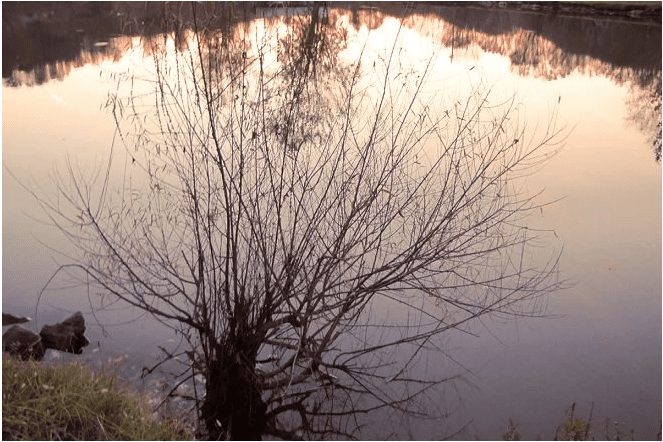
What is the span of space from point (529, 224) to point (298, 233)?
2966mm

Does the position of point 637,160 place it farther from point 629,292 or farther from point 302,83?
point 302,83

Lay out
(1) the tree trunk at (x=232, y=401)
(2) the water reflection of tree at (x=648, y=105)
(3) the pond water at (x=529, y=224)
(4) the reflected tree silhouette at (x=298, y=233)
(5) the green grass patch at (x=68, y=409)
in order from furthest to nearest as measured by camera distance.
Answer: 1. (2) the water reflection of tree at (x=648, y=105)
2. (3) the pond water at (x=529, y=224)
3. (1) the tree trunk at (x=232, y=401)
4. (4) the reflected tree silhouette at (x=298, y=233)
5. (5) the green grass patch at (x=68, y=409)

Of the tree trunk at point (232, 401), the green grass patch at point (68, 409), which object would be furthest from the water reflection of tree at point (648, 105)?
the green grass patch at point (68, 409)

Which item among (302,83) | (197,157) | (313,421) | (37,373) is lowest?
(313,421)

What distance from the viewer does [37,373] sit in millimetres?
4004

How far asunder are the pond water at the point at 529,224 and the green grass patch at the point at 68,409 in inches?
41.1

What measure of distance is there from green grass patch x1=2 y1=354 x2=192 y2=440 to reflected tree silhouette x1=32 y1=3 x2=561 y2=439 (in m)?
0.78

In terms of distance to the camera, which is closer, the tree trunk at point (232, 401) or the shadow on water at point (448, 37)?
the tree trunk at point (232, 401)

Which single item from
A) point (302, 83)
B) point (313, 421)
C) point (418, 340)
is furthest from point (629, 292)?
point (302, 83)

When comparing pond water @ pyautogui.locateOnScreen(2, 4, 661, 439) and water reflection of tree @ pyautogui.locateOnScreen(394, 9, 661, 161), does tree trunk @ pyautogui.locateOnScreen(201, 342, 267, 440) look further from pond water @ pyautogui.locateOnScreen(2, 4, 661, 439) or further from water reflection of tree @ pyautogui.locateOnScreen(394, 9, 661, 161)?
water reflection of tree @ pyautogui.locateOnScreen(394, 9, 661, 161)

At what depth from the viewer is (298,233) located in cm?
495

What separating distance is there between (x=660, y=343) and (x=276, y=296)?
3.05m

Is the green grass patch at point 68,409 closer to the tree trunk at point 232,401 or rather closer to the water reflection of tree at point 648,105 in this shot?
the tree trunk at point 232,401

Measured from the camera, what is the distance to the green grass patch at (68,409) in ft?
12.1
